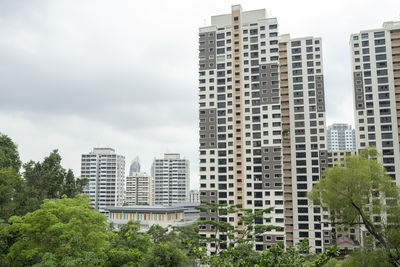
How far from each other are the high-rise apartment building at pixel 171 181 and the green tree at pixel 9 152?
256 ft

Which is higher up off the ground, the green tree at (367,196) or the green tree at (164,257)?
the green tree at (367,196)

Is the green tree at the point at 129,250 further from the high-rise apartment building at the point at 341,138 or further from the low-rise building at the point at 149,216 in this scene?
the high-rise apartment building at the point at 341,138

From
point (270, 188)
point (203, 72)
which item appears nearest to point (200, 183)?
point (270, 188)

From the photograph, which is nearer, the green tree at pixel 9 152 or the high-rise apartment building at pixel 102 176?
the green tree at pixel 9 152

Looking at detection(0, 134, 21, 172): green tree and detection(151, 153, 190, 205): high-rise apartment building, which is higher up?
detection(0, 134, 21, 172): green tree

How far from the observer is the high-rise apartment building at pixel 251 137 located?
43.7 metres

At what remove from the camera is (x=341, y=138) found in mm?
140000

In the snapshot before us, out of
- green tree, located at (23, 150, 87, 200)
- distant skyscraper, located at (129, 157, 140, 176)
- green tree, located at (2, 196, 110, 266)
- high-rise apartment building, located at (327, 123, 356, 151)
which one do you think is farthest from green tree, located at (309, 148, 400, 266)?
high-rise apartment building, located at (327, 123, 356, 151)

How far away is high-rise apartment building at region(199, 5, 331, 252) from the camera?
43.7 m

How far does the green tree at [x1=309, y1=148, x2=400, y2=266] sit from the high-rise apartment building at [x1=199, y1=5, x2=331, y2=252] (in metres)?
27.4

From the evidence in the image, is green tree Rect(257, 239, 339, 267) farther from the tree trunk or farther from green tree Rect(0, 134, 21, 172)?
green tree Rect(0, 134, 21, 172)

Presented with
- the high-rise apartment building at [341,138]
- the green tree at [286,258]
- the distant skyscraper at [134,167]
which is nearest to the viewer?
the green tree at [286,258]

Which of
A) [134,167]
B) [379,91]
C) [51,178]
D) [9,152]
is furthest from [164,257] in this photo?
[134,167]

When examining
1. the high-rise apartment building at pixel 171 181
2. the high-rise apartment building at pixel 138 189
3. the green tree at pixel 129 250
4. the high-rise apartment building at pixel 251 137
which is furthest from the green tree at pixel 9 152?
the high-rise apartment building at pixel 138 189
